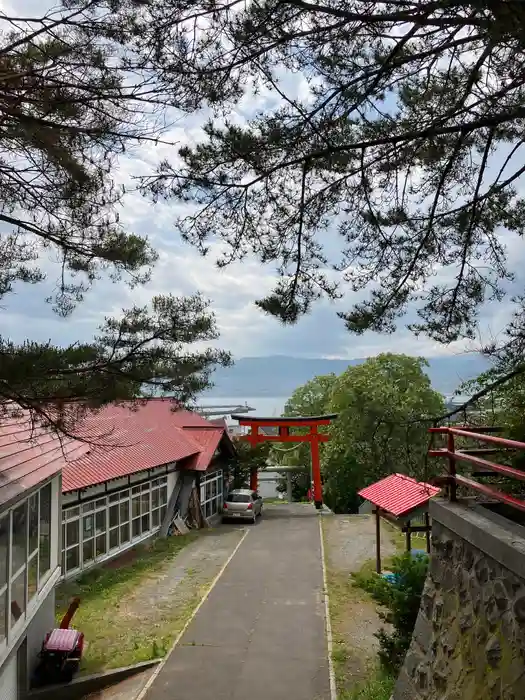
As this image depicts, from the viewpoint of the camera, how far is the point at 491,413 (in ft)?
17.7

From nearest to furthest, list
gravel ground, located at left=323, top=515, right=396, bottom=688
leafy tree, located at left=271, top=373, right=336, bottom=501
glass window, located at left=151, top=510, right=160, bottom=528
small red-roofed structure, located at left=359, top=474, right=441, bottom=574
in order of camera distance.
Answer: gravel ground, located at left=323, top=515, right=396, bottom=688 < small red-roofed structure, located at left=359, top=474, right=441, bottom=574 < glass window, located at left=151, top=510, right=160, bottom=528 < leafy tree, located at left=271, top=373, right=336, bottom=501

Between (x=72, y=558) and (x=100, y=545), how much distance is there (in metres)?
1.35

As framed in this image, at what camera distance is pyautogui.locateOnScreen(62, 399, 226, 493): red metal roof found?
12.8 m

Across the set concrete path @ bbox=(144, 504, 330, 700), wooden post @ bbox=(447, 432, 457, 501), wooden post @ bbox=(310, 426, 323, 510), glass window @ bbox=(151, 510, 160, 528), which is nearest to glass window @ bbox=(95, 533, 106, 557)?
concrete path @ bbox=(144, 504, 330, 700)

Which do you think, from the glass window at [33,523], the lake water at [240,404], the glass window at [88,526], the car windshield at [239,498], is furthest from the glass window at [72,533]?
the car windshield at [239,498]

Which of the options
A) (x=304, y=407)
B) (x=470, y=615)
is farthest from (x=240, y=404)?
(x=470, y=615)

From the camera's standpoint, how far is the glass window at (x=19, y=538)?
6.40 m

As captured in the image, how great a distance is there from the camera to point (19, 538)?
6.66 metres

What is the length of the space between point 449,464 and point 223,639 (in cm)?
653

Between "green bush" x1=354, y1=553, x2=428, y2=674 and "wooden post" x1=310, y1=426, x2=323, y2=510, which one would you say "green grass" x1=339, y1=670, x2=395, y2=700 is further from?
"wooden post" x1=310, y1=426, x2=323, y2=510

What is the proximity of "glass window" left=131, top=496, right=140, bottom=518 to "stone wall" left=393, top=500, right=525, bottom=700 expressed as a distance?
1167cm

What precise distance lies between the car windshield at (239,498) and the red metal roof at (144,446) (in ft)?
6.58

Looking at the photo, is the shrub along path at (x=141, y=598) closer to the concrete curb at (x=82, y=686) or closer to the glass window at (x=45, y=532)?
the concrete curb at (x=82, y=686)

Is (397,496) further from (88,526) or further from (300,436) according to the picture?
(300,436)
